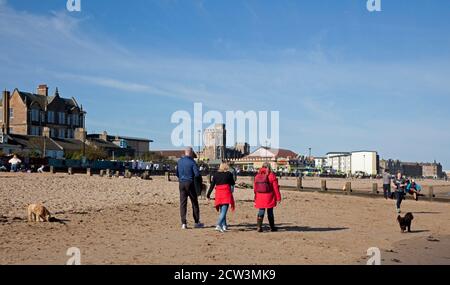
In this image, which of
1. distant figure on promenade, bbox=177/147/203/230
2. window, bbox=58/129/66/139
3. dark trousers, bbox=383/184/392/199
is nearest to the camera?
distant figure on promenade, bbox=177/147/203/230

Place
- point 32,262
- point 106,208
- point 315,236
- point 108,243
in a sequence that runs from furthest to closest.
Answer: point 106,208 → point 315,236 → point 108,243 → point 32,262

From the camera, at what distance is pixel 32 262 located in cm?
805

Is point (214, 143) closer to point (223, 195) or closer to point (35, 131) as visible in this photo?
point (35, 131)

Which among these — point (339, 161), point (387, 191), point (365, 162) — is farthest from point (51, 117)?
point (339, 161)

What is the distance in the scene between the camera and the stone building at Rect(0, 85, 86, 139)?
271 feet

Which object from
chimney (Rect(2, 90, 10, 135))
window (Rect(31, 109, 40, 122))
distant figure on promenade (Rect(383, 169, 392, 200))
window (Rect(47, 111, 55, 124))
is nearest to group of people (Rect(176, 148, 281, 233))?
distant figure on promenade (Rect(383, 169, 392, 200))

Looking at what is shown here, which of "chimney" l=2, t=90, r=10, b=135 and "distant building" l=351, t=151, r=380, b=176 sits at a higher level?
"chimney" l=2, t=90, r=10, b=135

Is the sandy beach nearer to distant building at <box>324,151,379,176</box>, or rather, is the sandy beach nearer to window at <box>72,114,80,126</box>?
window at <box>72,114,80,126</box>

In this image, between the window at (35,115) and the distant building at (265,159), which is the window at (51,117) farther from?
the distant building at (265,159)

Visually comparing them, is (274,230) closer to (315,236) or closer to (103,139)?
(315,236)

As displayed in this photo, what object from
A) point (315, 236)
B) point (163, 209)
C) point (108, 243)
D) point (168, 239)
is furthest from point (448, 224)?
point (108, 243)

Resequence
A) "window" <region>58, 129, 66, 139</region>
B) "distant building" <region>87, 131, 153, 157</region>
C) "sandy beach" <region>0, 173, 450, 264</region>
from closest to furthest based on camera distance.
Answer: "sandy beach" <region>0, 173, 450, 264</region>
"window" <region>58, 129, 66, 139</region>
"distant building" <region>87, 131, 153, 157</region>

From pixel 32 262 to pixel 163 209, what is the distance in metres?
10.1
